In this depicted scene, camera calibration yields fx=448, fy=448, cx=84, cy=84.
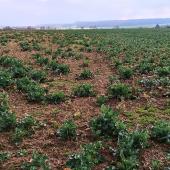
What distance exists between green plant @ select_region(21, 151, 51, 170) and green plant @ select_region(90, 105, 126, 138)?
1.48 metres

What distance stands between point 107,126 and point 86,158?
4.68ft

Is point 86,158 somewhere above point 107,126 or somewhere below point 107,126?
below

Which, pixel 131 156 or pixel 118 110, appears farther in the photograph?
pixel 118 110

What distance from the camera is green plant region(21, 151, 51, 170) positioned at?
714 cm

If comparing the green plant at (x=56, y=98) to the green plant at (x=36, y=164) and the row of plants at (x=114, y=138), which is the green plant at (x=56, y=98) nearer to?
the row of plants at (x=114, y=138)

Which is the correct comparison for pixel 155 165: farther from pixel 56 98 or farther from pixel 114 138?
Result: pixel 56 98

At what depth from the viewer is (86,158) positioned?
7.33 metres

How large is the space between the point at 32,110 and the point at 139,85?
390 cm

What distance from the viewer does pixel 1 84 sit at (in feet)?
41.5

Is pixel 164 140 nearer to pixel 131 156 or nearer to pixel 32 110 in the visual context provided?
pixel 131 156

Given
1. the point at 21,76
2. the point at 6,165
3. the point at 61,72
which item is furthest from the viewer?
the point at 61,72

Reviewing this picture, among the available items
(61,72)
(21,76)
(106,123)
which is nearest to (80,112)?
(106,123)

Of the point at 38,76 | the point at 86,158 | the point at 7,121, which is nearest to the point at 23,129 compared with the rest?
the point at 7,121

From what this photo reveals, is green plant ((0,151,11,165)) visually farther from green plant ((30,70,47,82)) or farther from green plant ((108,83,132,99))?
green plant ((30,70,47,82))
